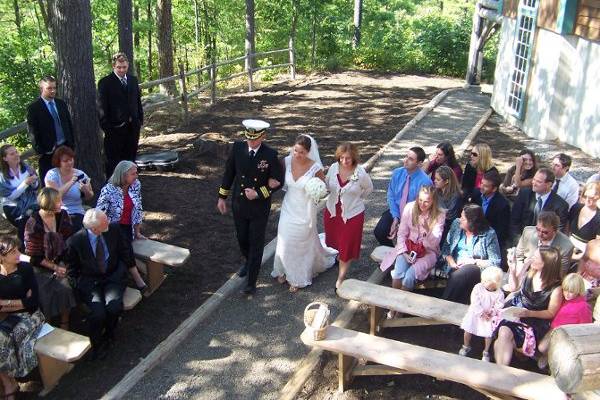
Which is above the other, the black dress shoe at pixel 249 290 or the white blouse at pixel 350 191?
the white blouse at pixel 350 191

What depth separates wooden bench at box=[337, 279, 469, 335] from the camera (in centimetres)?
490

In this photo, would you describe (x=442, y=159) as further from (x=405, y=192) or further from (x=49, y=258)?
(x=49, y=258)

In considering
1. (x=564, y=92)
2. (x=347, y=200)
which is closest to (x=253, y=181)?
(x=347, y=200)

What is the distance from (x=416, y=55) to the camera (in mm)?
22391

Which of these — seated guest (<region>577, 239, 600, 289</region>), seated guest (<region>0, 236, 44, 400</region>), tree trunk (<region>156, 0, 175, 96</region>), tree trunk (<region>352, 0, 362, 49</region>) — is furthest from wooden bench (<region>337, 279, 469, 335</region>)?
tree trunk (<region>352, 0, 362, 49</region>)

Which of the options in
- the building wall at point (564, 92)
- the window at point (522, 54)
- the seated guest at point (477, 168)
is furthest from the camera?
the window at point (522, 54)

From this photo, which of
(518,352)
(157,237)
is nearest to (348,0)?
(157,237)

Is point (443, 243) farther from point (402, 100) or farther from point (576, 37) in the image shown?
point (402, 100)

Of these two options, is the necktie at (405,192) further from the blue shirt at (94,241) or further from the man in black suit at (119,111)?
the man in black suit at (119,111)

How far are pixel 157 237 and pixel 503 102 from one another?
9957mm

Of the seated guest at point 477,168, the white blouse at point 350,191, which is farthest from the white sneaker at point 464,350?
the seated guest at point 477,168

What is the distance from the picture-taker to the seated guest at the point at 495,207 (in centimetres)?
598

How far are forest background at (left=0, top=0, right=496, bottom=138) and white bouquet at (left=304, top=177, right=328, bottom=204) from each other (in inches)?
340

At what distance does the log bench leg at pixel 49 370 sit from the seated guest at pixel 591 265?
181 inches
